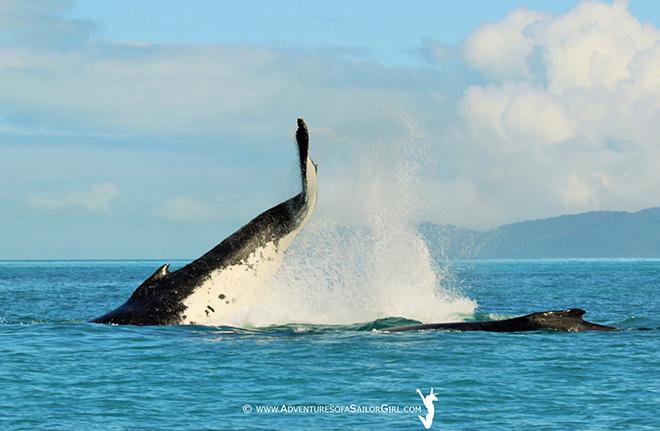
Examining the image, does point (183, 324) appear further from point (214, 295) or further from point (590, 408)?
point (590, 408)

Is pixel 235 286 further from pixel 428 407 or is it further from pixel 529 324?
pixel 428 407

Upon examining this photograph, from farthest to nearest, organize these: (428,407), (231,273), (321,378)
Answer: (231,273)
(321,378)
(428,407)

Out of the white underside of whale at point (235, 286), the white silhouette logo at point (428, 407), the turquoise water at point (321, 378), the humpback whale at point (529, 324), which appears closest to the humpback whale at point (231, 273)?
the white underside of whale at point (235, 286)

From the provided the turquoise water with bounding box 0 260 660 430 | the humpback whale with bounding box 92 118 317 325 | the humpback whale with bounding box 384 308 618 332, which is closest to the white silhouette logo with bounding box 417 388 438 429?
the turquoise water with bounding box 0 260 660 430

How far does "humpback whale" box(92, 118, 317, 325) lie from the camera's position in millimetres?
18828

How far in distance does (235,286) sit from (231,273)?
263 millimetres

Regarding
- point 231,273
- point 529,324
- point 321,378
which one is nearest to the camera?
point 321,378

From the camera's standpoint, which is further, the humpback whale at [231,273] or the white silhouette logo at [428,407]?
the humpback whale at [231,273]

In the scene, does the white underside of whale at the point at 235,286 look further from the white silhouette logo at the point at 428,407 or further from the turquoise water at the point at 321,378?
the white silhouette logo at the point at 428,407

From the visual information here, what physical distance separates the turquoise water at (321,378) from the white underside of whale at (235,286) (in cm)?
39

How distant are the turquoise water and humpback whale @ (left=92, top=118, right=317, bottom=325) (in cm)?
45

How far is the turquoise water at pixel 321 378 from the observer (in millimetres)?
13750

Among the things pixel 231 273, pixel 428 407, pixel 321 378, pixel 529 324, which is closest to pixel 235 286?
pixel 231 273

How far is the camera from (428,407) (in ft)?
46.4
